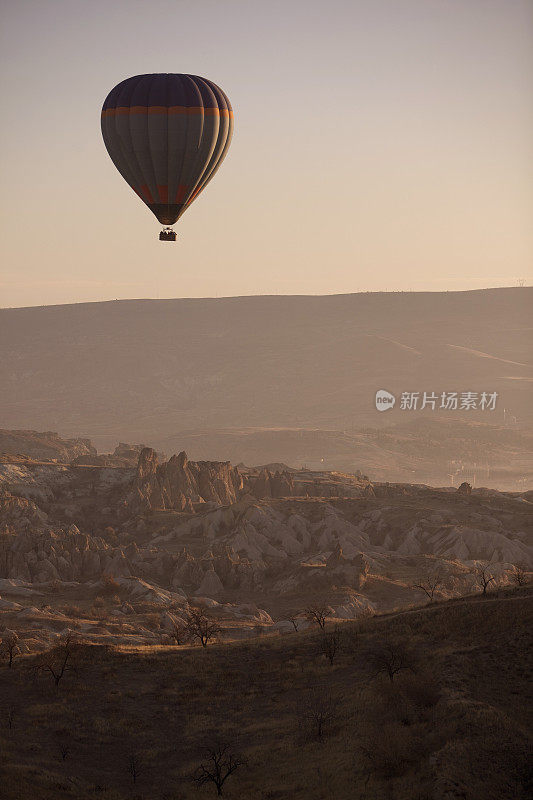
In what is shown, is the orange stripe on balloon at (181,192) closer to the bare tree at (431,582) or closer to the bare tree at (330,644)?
the bare tree at (330,644)

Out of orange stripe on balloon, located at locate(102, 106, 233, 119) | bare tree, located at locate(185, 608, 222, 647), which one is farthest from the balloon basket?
bare tree, located at locate(185, 608, 222, 647)

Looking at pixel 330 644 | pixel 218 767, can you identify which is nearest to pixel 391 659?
pixel 330 644

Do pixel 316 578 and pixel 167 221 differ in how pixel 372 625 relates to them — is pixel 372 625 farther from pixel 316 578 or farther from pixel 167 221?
pixel 316 578

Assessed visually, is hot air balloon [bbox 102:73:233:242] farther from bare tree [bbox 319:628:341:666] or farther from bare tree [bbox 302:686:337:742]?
bare tree [bbox 302:686:337:742]

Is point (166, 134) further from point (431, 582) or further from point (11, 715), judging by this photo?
point (431, 582)

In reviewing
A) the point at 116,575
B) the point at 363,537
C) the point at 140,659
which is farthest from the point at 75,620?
the point at 363,537
